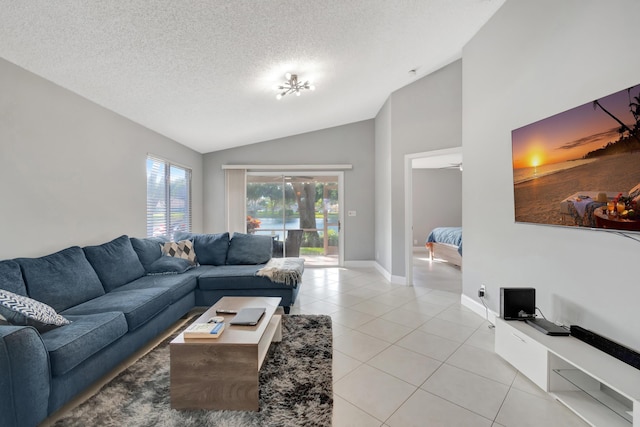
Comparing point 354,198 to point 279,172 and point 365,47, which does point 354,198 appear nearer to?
point 279,172

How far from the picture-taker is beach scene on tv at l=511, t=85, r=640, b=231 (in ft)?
5.17

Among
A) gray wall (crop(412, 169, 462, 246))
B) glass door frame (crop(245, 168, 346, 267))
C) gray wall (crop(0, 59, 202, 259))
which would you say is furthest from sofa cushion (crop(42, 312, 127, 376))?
gray wall (crop(412, 169, 462, 246))

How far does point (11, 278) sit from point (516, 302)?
3822 millimetres

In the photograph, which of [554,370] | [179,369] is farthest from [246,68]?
[554,370]

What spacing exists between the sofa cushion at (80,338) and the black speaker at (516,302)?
9.91 ft

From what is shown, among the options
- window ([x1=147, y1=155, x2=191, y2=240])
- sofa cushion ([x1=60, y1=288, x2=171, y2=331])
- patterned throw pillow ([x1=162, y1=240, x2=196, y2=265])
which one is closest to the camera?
sofa cushion ([x1=60, y1=288, x2=171, y2=331])

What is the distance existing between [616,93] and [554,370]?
70.7 inches

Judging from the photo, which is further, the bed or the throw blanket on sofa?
the bed

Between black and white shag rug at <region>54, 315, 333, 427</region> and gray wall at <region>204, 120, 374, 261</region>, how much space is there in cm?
356

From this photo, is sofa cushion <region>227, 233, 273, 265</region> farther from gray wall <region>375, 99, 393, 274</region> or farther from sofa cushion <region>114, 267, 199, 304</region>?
gray wall <region>375, 99, 393, 274</region>

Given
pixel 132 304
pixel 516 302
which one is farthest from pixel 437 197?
pixel 132 304

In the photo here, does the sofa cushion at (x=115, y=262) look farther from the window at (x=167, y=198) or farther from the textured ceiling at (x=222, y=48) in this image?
the textured ceiling at (x=222, y=48)

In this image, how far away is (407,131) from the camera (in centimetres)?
426

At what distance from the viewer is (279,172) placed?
5.70 meters
